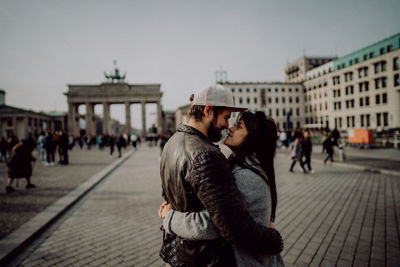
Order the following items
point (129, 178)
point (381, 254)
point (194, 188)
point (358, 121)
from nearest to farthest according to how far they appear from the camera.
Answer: point (194, 188)
point (381, 254)
point (129, 178)
point (358, 121)

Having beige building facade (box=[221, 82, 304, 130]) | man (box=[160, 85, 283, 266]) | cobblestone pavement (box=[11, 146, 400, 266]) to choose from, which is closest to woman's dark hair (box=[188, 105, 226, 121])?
man (box=[160, 85, 283, 266])

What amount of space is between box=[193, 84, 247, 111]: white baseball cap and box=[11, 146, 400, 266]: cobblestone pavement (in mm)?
2823

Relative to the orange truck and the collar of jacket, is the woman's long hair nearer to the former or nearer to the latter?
the collar of jacket

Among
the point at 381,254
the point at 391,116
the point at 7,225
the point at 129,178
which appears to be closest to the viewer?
the point at 381,254

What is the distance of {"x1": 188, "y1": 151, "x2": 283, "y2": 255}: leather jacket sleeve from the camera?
1333mm

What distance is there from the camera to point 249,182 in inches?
58.3

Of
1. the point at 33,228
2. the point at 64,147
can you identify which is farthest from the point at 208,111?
the point at 64,147

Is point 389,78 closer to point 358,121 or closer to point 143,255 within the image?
point 358,121

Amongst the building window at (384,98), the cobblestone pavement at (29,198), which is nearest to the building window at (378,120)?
the building window at (384,98)

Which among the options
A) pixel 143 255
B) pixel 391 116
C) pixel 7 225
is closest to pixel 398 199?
pixel 143 255

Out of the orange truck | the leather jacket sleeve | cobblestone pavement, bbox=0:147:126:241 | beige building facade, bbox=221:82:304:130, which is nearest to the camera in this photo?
the leather jacket sleeve

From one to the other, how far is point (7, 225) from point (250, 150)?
5.53 meters

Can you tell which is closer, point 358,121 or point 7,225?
point 7,225

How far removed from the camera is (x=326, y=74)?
60.5 metres
